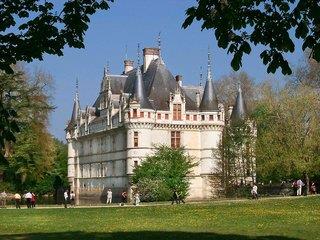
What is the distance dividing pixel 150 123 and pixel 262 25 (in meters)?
46.8

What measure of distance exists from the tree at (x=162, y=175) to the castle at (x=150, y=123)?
1.88 metres

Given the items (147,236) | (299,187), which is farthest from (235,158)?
(147,236)

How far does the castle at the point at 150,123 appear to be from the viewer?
2190 inches

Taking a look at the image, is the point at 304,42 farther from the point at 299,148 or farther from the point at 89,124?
the point at 89,124

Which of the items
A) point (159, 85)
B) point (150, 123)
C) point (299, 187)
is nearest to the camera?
point (299, 187)

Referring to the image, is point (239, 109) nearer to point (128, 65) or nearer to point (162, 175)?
point (162, 175)

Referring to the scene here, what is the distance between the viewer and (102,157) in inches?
2463

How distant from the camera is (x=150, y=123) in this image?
2200 inches

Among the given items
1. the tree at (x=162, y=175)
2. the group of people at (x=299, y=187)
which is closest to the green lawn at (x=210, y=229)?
the group of people at (x=299, y=187)

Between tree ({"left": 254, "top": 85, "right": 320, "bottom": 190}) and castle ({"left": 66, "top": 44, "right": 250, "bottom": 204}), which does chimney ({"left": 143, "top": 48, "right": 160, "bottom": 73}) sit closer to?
castle ({"left": 66, "top": 44, "right": 250, "bottom": 204})

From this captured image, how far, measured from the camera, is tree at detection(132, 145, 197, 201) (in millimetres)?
51562

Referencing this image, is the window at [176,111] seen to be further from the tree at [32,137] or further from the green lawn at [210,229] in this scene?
the green lawn at [210,229]

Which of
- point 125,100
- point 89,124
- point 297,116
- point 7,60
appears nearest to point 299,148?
point 297,116

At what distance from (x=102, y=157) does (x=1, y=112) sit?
52.4 meters
